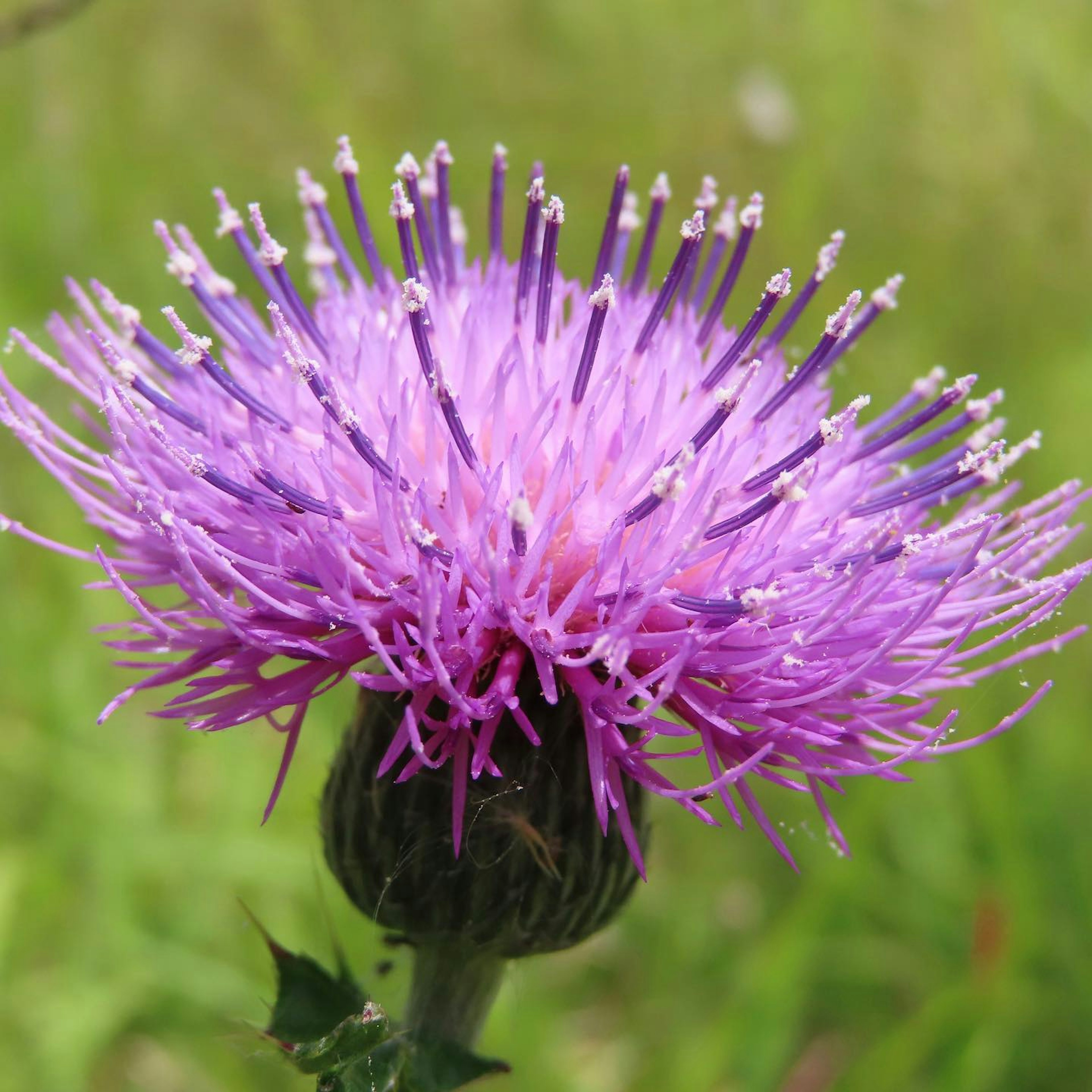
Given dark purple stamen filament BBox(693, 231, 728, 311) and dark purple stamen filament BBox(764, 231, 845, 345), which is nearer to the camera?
dark purple stamen filament BBox(764, 231, 845, 345)

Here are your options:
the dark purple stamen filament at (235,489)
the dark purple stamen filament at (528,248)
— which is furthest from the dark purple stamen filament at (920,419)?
the dark purple stamen filament at (235,489)

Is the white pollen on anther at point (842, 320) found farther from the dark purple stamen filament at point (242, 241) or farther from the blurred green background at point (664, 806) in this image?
the dark purple stamen filament at point (242, 241)

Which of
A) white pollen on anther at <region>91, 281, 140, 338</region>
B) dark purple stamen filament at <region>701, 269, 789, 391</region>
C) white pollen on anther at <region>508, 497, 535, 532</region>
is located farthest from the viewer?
white pollen on anther at <region>91, 281, 140, 338</region>

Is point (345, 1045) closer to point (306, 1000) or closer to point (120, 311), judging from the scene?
point (306, 1000)

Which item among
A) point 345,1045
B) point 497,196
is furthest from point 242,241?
point 345,1045

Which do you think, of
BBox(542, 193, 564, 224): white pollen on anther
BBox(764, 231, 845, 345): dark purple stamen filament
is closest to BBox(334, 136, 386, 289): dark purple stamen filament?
BBox(542, 193, 564, 224): white pollen on anther

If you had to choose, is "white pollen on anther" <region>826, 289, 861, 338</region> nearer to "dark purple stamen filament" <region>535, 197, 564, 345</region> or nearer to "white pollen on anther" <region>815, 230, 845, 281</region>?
"white pollen on anther" <region>815, 230, 845, 281</region>
